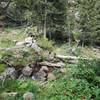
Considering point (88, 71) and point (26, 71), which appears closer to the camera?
point (88, 71)

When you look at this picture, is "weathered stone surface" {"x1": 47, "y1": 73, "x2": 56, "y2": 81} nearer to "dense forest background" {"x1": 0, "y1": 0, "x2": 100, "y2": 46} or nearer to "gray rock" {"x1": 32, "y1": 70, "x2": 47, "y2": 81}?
"gray rock" {"x1": 32, "y1": 70, "x2": 47, "y2": 81}

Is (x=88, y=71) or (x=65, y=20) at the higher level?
(x=65, y=20)

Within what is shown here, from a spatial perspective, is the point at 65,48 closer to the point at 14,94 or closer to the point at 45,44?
the point at 45,44

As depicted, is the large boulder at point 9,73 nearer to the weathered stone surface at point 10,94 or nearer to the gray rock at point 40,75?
the gray rock at point 40,75

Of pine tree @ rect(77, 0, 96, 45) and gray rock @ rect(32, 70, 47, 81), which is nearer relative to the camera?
gray rock @ rect(32, 70, 47, 81)

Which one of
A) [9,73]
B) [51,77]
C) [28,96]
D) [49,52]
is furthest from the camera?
[49,52]

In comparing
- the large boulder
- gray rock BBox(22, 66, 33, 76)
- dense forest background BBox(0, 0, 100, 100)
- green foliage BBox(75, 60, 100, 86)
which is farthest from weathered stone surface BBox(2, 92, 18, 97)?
green foliage BBox(75, 60, 100, 86)

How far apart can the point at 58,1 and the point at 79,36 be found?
135 inches

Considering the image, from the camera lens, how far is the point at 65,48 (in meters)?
21.8

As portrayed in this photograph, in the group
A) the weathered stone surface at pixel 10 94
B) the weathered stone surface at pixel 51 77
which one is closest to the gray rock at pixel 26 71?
the weathered stone surface at pixel 51 77

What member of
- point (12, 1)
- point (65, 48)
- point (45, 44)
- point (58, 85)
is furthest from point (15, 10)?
point (58, 85)

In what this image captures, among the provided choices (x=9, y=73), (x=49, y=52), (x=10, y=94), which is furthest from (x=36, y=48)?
(x=10, y=94)

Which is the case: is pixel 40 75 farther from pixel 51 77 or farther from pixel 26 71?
pixel 26 71

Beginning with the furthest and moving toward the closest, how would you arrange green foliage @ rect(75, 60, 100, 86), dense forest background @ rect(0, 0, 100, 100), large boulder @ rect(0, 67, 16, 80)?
large boulder @ rect(0, 67, 16, 80) → green foliage @ rect(75, 60, 100, 86) → dense forest background @ rect(0, 0, 100, 100)
